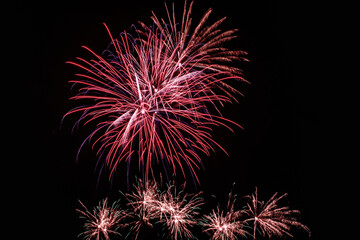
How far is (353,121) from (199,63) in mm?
13331

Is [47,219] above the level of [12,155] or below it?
below

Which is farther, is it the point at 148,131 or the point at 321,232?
the point at 321,232

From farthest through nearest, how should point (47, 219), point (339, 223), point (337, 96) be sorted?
point (339, 223), point (337, 96), point (47, 219)

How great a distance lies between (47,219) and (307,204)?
1843cm

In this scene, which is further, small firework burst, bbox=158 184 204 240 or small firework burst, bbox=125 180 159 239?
small firework burst, bbox=125 180 159 239

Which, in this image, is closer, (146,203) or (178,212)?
(178,212)

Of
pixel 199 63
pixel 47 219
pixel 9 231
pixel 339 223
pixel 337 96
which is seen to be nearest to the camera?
pixel 199 63

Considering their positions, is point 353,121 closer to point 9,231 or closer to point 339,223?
point 339,223

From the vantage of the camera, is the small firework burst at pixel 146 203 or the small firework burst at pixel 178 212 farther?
the small firework burst at pixel 146 203

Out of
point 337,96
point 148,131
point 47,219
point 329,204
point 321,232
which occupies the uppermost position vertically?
point 337,96

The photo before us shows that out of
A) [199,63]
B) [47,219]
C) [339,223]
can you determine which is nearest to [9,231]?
[47,219]

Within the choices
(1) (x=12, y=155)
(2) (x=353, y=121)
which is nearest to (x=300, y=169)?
(2) (x=353, y=121)

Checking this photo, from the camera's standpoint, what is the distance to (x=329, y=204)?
Answer: 16453 millimetres

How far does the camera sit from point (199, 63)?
7254 mm
